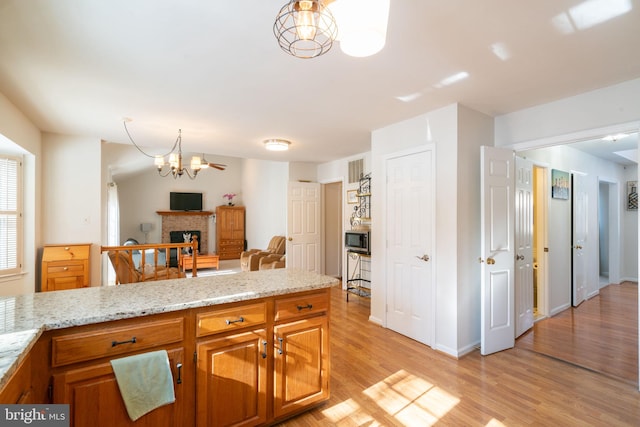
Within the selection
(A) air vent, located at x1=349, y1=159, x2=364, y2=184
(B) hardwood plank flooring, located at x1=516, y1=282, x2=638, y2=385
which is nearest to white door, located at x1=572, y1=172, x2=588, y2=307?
(B) hardwood plank flooring, located at x1=516, y1=282, x2=638, y2=385

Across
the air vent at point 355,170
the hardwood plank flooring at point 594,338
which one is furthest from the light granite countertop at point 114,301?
the air vent at point 355,170

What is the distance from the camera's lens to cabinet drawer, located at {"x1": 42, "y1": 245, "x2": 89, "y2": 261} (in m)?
3.69

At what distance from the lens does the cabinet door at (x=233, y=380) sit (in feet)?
5.26

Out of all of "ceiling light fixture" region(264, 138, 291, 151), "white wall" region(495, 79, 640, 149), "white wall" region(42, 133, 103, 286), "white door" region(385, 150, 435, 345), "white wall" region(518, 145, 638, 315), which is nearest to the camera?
"white wall" region(495, 79, 640, 149)

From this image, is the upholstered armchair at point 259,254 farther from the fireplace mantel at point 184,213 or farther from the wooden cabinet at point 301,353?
the wooden cabinet at point 301,353

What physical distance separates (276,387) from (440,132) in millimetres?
2712

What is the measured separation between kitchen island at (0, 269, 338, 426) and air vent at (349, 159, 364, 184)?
3.55 m

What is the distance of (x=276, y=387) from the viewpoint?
6.04 feet

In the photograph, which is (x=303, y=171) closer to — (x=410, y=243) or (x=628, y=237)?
(x=410, y=243)

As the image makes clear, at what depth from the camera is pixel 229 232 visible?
1015cm

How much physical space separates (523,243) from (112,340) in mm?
3824

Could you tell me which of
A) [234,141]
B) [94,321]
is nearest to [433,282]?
[94,321]

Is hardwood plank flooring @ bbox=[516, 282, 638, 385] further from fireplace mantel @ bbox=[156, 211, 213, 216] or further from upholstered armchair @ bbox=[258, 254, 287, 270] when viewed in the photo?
fireplace mantel @ bbox=[156, 211, 213, 216]

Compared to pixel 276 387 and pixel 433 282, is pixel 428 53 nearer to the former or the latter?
pixel 433 282
